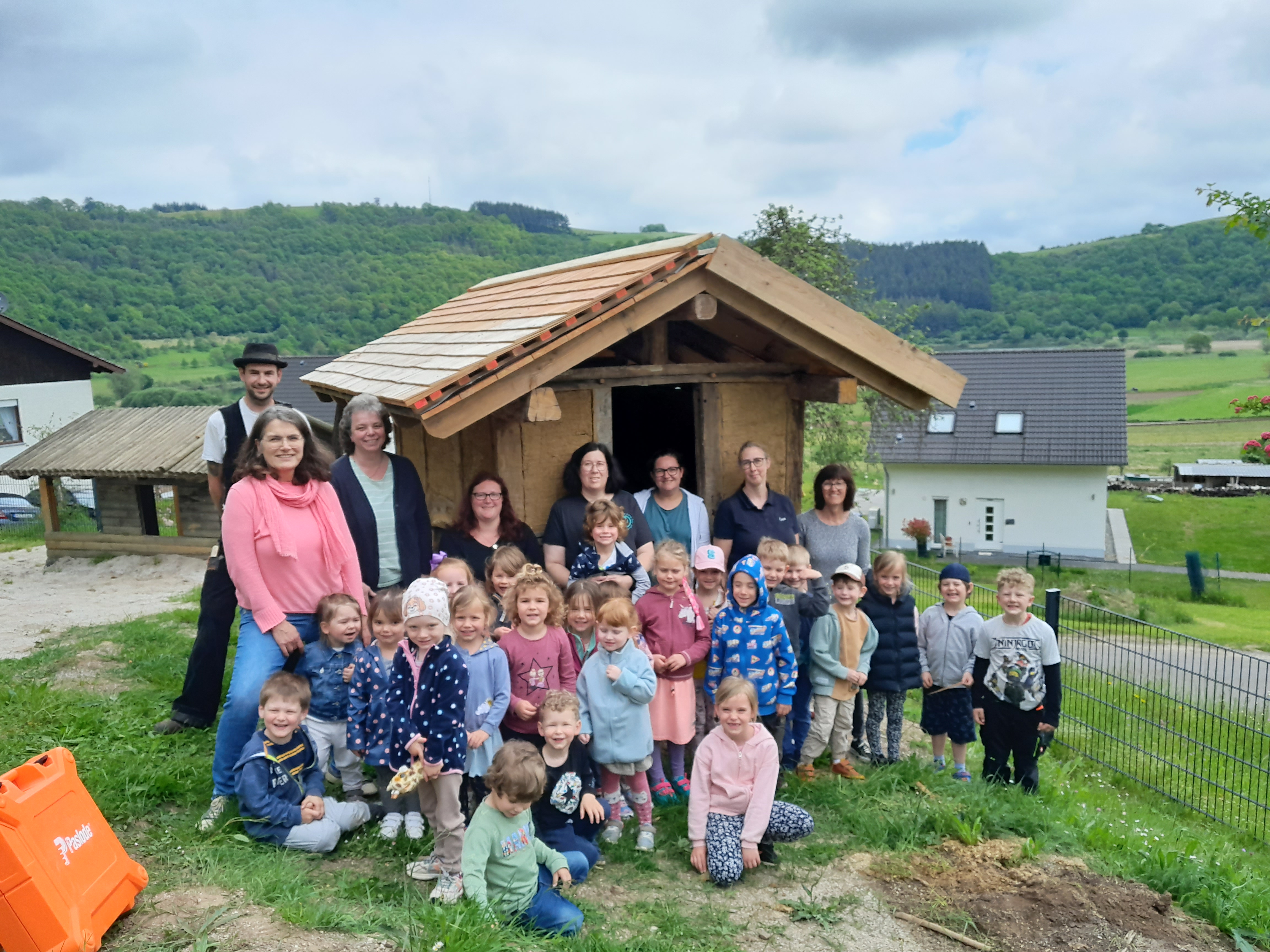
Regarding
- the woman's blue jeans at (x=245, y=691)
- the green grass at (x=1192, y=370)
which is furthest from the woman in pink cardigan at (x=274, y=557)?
the green grass at (x=1192, y=370)

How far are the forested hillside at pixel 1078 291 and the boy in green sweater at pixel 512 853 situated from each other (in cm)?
8936

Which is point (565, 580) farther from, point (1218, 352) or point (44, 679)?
point (1218, 352)

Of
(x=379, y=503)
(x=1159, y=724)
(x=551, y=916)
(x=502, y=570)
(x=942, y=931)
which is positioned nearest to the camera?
(x=551, y=916)

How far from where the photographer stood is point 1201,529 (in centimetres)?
3269

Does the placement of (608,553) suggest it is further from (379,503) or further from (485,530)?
(379,503)

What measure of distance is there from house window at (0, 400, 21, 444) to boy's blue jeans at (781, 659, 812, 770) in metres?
30.2

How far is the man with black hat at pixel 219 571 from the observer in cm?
516

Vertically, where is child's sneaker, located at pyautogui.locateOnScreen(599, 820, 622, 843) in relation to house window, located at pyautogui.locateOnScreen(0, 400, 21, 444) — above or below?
below

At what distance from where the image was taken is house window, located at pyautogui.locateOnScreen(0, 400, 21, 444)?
28.1 m

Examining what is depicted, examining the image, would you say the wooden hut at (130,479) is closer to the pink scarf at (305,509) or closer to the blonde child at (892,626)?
the pink scarf at (305,509)

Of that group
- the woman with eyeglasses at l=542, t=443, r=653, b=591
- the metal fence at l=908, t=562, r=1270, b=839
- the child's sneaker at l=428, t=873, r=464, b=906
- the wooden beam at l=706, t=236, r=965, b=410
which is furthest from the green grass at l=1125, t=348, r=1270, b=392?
the child's sneaker at l=428, t=873, r=464, b=906

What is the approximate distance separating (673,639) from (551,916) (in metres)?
1.57

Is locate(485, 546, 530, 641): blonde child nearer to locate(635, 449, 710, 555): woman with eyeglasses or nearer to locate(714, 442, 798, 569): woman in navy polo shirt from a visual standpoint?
locate(635, 449, 710, 555): woman with eyeglasses

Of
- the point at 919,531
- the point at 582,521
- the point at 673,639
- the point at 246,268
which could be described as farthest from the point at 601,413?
the point at 246,268
